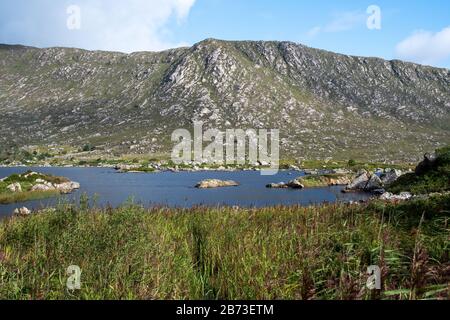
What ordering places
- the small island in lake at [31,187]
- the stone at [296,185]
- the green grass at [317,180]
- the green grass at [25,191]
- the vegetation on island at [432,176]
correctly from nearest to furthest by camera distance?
the vegetation on island at [432,176] → the green grass at [25,191] → the small island in lake at [31,187] → the stone at [296,185] → the green grass at [317,180]

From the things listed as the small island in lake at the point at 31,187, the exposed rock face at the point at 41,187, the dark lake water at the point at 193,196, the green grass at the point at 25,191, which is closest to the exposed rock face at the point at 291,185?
the dark lake water at the point at 193,196

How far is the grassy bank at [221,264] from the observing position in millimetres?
7715

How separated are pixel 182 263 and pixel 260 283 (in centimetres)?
237

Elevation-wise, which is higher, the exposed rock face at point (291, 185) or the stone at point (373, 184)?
the stone at point (373, 184)

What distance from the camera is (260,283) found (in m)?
8.20

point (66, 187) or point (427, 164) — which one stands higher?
point (427, 164)

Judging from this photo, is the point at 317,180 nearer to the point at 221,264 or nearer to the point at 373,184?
the point at 373,184

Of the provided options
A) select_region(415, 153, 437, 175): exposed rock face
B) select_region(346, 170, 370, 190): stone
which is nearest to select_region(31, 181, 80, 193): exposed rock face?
select_region(346, 170, 370, 190): stone

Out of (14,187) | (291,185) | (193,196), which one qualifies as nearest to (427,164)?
(193,196)

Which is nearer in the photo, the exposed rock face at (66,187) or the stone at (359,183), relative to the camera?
the exposed rock face at (66,187)

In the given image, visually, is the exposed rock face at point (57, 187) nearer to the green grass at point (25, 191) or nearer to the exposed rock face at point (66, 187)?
the exposed rock face at point (66, 187)

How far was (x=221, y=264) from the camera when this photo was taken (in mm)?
10508
